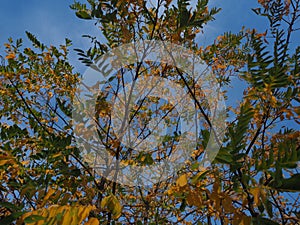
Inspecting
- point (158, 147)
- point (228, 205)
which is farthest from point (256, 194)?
point (158, 147)

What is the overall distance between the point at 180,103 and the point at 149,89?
310mm

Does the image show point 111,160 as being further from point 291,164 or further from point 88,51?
point 291,164

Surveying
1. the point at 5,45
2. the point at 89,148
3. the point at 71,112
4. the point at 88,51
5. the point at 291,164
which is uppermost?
the point at 5,45

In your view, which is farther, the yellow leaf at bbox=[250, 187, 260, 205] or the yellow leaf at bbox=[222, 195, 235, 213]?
the yellow leaf at bbox=[222, 195, 235, 213]

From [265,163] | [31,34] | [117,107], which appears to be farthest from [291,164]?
[31,34]

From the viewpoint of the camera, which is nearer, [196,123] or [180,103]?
[196,123]

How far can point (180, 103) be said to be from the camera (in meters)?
2.84

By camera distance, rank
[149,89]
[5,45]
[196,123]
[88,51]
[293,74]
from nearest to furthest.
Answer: [293,74]
[88,51]
[196,123]
[149,89]
[5,45]

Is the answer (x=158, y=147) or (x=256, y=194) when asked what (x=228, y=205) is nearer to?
(x=256, y=194)

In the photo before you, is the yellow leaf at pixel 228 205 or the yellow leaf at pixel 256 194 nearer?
the yellow leaf at pixel 256 194

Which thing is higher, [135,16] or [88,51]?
[135,16]

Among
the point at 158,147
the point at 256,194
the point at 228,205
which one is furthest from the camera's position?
the point at 158,147

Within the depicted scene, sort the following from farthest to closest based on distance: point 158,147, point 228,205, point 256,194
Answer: point 158,147, point 228,205, point 256,194

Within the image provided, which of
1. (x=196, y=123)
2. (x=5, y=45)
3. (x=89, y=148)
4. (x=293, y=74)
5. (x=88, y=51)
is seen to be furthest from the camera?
(x=5, y=45)
